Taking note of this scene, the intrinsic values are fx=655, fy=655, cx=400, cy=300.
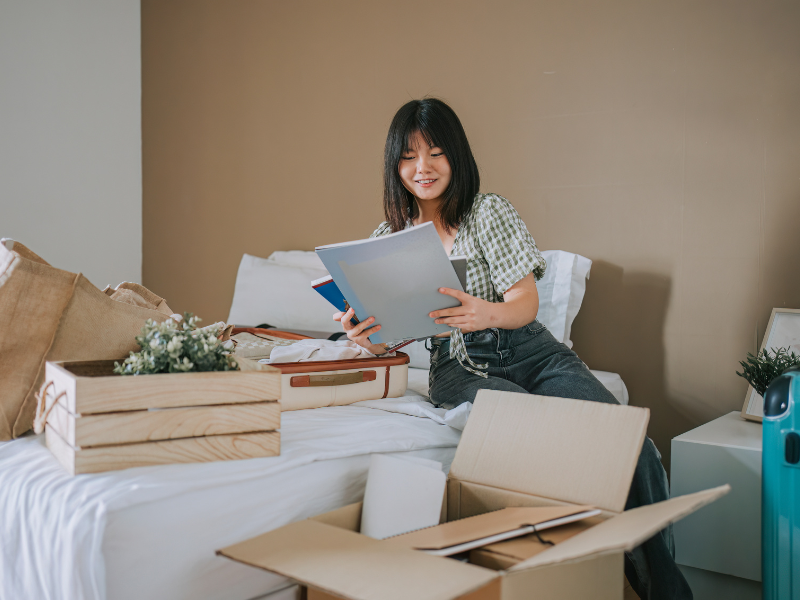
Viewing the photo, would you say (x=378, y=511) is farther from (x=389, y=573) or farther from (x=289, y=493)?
(x=389, y=573)

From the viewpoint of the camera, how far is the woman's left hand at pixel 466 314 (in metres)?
1.38

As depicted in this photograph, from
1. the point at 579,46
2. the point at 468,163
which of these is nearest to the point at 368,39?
the point at 579,46

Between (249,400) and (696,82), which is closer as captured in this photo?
(249,400)

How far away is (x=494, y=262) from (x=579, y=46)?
1077 mm

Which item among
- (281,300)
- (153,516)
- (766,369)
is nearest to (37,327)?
(153,516)

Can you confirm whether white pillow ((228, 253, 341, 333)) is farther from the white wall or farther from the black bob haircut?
the white wall

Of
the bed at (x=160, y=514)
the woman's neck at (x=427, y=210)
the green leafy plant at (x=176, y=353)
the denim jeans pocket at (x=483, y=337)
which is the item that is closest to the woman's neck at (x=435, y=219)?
the woman's neck at (x=427, y=210)

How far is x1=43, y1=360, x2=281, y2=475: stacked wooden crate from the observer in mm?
960

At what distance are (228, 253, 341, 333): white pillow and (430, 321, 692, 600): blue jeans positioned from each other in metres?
0.94

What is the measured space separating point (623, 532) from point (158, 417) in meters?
0.68

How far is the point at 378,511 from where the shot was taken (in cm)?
108

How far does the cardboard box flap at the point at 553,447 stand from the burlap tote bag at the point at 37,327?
687 mm

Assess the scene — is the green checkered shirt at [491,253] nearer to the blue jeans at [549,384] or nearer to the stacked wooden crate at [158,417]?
the blue jeans at [549,384]

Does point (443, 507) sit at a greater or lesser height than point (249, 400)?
lesser
